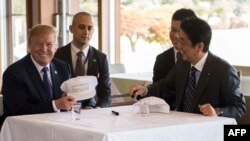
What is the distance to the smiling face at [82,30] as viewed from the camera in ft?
14.7

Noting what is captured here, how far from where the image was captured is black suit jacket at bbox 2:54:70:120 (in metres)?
3.36

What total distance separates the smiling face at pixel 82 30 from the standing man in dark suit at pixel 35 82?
83 cm

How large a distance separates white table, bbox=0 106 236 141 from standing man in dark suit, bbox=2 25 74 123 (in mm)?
252

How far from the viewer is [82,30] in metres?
4.51

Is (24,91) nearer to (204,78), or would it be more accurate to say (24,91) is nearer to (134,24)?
(204,78)

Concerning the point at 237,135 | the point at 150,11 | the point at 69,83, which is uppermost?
the point at 150,11

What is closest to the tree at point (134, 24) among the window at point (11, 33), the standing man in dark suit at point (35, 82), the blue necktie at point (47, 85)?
the window at point (11, 33)

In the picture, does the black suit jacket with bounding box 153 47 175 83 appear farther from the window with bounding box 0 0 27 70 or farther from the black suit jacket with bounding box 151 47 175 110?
the window with bounding box 0 0 27 70

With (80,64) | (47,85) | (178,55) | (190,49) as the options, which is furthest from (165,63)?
(47,85)

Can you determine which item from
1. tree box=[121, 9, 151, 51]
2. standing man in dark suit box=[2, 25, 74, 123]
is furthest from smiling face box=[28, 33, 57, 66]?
tree box=[121, 9, 151, 51]

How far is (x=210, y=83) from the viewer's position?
10.7ft

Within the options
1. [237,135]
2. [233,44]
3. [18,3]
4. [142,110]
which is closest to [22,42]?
[18,3]

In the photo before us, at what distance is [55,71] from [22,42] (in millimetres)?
5916

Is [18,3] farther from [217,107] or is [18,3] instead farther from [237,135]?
[237,135]
